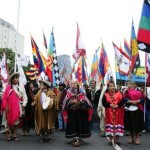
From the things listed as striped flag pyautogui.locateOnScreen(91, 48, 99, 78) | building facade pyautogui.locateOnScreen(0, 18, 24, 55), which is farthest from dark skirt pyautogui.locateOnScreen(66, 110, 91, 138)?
building facade pyautogui.locateOnScreen(0, 18, 24, 55)

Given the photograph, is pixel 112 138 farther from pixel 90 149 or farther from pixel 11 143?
pixel 11 143

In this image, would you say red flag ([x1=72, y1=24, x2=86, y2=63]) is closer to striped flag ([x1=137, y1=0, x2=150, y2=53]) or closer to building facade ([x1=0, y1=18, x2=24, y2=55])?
striped flag ([x1=137, y1=0, x2=150, y2=53])

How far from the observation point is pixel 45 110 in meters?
11.0

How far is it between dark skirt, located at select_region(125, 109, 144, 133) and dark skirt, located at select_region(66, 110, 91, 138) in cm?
107

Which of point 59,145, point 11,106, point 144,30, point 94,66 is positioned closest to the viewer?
point 144,30

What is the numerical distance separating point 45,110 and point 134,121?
227 cm

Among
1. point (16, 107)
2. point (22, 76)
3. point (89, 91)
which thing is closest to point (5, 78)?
point (22, 76)

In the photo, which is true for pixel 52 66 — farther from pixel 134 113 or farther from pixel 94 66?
pixel 94 66

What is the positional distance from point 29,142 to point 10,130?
29.0 inches

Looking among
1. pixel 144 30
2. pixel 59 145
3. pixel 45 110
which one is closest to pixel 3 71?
pixel 45 110

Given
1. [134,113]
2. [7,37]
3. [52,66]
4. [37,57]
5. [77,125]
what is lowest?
[77,125]

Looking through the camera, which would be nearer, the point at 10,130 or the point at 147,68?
the point at 10,130

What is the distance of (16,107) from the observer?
11117mm

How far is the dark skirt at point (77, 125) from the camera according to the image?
10.6 meters
